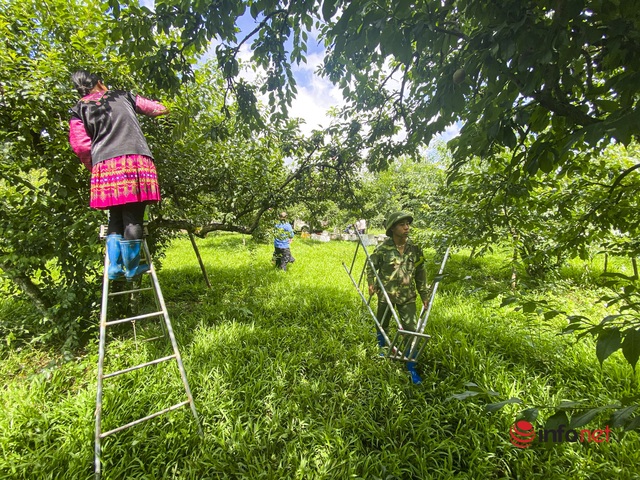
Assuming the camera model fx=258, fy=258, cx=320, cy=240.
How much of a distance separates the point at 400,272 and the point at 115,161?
2.80 m

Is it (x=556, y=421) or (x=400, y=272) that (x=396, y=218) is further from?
(x=556, y=421)

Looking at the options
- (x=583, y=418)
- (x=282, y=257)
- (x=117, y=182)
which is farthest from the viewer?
(x=282, y=257)

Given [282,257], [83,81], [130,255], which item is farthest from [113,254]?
[282,257]

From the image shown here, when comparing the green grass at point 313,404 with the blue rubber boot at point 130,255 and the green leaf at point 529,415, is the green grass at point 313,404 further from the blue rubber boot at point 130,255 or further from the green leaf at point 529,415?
the blue rubber boot at point 130,255

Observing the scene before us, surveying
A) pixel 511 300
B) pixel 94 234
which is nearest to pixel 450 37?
pixel 511 300

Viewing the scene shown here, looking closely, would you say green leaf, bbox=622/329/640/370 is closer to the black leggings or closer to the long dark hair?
the black leggings

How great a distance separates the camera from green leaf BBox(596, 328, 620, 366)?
72cm

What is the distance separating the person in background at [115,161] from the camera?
6.43 ft

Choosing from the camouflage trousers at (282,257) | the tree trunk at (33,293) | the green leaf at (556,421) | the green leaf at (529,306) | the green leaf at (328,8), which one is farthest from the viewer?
the camouflage trousers at (282,257)

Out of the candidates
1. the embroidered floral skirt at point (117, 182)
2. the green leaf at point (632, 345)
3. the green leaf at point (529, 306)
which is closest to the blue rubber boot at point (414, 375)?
the green leaf at point (529, 306)

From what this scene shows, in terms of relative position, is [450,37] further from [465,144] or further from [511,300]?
[511,300]

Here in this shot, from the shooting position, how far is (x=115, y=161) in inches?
77.4

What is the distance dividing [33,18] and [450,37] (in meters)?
4.33

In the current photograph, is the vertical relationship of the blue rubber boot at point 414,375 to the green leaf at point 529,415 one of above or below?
below
